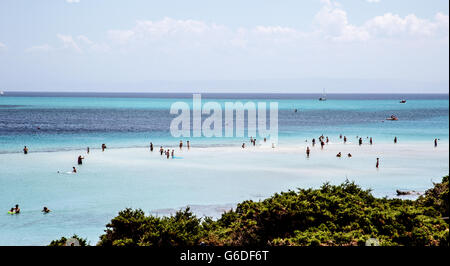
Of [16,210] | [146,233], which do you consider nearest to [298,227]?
[146,233]

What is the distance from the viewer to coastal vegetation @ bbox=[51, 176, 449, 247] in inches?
543

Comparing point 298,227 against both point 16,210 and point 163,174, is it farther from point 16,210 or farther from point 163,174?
point 163,174

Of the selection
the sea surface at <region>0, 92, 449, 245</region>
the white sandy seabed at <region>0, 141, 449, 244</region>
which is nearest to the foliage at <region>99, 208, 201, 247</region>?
the sea surface at <region>0, 92, 449, 245</region>

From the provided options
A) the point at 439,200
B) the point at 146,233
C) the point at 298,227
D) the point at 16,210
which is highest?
the point at 439,200

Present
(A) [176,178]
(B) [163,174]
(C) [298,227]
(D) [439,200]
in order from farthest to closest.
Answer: (B) [163,174], (A) [176,178], (D) [439,200], (C) [298,227]

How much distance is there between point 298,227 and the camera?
15.1 meters

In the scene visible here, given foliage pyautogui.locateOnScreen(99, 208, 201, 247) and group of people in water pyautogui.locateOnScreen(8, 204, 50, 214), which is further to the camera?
group of people in water pyautogui.locateOnScreen(8, 204, 50, 214)

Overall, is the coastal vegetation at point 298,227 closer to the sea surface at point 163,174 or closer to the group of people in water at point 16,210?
the sea surface at point 163,174

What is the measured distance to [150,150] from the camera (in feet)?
190

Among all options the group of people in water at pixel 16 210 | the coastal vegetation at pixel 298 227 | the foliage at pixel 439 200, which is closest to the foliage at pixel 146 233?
Answer: the coastal vegetation at pixel 298 227

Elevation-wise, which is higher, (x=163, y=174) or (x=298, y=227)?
(x=298, y=227)

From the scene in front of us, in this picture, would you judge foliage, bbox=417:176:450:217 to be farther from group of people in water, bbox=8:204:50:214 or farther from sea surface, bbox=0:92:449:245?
group of people in water, bbox=8:204:50:214
